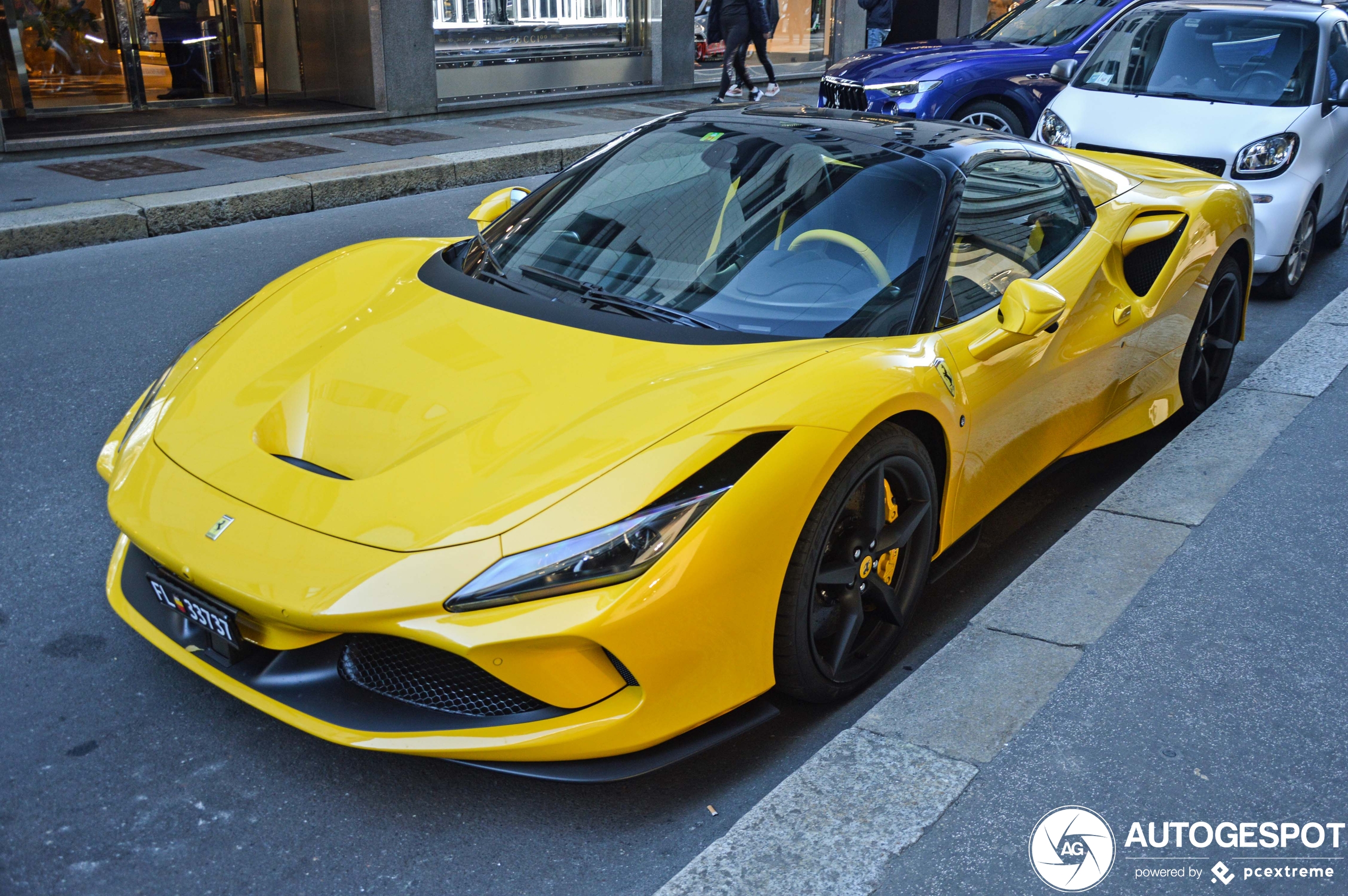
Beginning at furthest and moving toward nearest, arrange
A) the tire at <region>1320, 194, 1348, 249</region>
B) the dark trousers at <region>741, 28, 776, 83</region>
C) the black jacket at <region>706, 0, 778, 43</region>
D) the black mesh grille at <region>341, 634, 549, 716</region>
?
the dark trousers at <region>741, 28, 776, 83</region>, the black jacket at <region>706, 0, 778, 43</region>, the tire at <region>1320, 194, 1348, 249</region>, the black mesh grille at <region>341, 634, 549, 716</region>

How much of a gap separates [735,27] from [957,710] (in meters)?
12.4

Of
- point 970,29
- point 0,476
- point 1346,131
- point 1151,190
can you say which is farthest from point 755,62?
point 0,476

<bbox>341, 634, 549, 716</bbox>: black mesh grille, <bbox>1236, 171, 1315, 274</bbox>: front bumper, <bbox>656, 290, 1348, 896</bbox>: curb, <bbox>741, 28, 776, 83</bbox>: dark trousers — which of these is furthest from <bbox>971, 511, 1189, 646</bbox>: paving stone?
<bbox>741, 28, 776, 83</bbox>: dark trousers

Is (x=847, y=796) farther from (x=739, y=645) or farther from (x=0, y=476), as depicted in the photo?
(x=0, y=476)

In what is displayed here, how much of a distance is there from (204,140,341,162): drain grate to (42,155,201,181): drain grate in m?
0.59

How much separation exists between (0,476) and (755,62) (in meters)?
15.0

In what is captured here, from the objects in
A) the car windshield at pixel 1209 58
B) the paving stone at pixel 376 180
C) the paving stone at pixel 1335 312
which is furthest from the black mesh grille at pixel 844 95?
the paving stone at pixel 1335 312

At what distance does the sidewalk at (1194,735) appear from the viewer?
2.29m

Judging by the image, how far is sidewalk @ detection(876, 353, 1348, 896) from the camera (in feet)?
7.50

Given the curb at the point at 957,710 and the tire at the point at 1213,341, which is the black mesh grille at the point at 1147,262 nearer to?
the tire at the point at 1213,341

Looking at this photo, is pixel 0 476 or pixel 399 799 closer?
pixel 399 799

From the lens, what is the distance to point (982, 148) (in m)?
3.64

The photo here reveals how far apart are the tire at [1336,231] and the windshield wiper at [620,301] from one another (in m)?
6.48

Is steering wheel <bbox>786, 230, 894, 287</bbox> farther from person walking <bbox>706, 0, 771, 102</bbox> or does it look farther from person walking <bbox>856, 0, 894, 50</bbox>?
person walking <bbox>856, 0, 894, 50</bbox>
